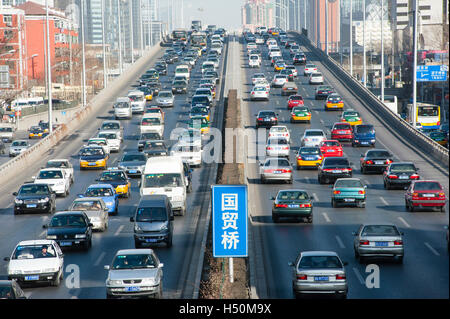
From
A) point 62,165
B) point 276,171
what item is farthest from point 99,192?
point 62,165

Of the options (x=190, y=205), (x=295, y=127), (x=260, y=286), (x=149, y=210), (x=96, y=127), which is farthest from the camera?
(x=96, y=127)

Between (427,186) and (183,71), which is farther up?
(183,71)

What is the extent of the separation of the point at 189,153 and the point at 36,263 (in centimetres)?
2887

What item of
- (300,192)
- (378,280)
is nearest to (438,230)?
(300,192)

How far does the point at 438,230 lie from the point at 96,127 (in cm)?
4699

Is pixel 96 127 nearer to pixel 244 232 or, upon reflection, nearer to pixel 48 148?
pixel 48 148

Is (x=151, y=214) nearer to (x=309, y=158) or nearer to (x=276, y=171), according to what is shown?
(x=276, y=171)

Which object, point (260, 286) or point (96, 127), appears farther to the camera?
point (96, 127)

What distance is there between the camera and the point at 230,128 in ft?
189

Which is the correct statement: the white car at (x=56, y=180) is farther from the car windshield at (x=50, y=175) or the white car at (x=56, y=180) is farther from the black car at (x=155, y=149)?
the black car at (x=155, y=149)

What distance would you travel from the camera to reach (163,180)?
3975cm

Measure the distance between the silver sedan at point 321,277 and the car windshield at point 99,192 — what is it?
1904 cm

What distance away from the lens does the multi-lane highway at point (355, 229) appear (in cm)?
2248

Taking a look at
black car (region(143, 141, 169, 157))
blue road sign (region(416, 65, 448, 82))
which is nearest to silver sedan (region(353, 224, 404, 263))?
black car (region(143, 141, 169, 157))
